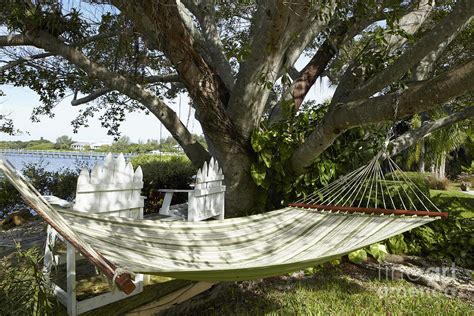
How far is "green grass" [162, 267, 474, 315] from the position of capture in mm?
2340

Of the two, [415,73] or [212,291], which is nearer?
[212,291]

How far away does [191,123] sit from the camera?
3.63m

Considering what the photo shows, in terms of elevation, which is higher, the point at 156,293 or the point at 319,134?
the point at 319,134

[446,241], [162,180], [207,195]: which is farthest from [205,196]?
[446,241]

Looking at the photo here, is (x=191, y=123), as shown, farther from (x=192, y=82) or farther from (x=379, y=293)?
(x=379, y=293)

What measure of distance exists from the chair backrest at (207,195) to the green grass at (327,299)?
689 mm

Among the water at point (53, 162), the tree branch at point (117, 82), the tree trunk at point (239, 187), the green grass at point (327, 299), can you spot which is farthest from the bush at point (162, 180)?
the green grass at point (327, 299)

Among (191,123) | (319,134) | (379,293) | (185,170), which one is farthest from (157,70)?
(379,293)

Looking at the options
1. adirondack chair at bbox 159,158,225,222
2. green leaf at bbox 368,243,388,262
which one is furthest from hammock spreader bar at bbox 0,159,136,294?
green leaf at bbox 368,243,388,262

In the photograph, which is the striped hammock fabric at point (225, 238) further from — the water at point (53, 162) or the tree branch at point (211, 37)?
the water at point (53, 162)

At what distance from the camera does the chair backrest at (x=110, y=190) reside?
1.98 metres

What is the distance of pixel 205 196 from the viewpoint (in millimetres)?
3115

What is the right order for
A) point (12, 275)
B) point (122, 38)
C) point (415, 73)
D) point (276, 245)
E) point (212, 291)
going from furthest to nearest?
point (415, 73), point (122, 38), point (212, 291), point (276, 245), point (12, 275)

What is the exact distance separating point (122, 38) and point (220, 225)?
206 centimetres
